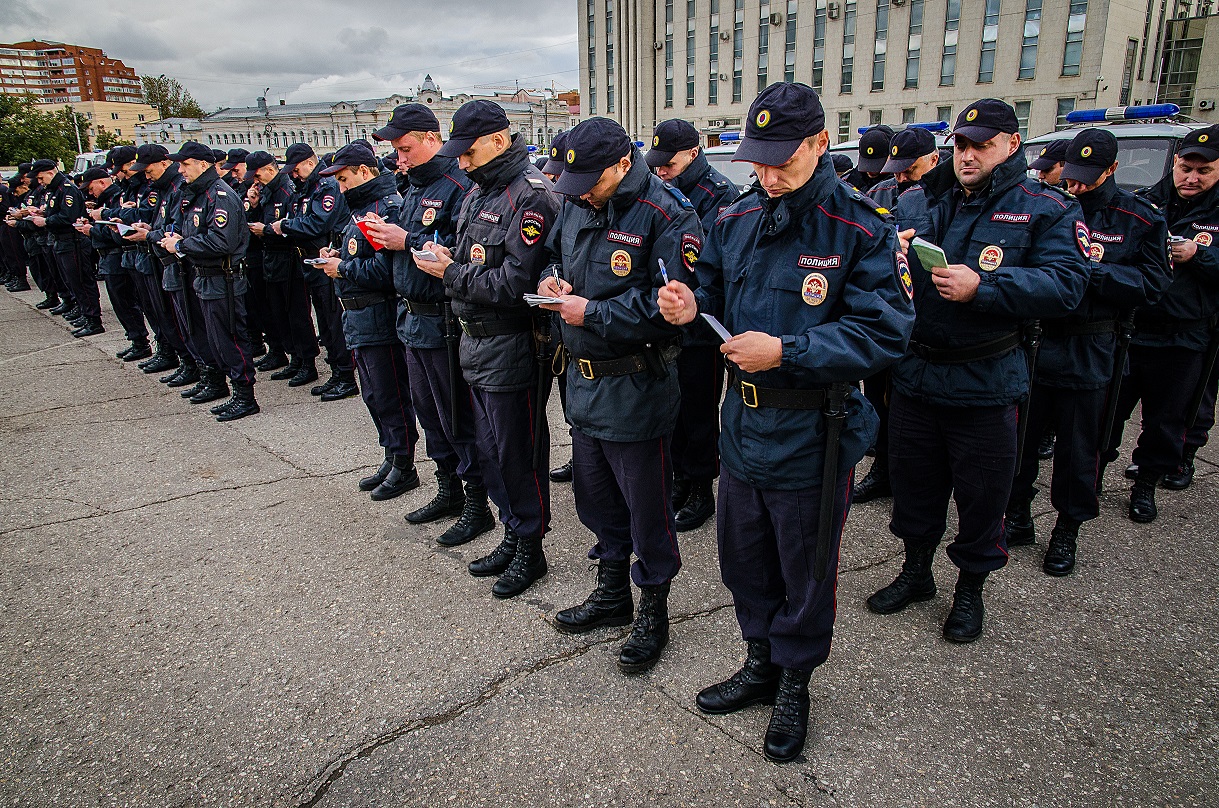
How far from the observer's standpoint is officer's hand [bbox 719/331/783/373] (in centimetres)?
207

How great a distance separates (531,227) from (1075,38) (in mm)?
46039

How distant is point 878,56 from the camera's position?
4575 cm

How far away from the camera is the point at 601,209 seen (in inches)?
108

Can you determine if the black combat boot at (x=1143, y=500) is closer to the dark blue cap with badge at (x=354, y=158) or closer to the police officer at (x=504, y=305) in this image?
the police officer at (x=504, y=305)

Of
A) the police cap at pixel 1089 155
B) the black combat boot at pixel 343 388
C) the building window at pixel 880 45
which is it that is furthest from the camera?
the building window at pixel 880 45

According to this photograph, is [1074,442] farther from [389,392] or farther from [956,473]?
[389,392]

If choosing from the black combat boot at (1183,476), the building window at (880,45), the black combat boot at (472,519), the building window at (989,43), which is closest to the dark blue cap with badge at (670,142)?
the black combat boot at (472,519)

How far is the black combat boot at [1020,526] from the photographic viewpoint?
12.2 feet

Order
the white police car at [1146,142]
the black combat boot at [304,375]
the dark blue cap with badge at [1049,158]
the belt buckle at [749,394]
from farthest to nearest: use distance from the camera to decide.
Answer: the white police car at [1146,142] < the black combat boot at [304,375] < the dark blue cap with badge at [1049,158] < the belt buckle at [749,394]

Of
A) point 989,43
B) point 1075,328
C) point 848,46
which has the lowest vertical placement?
point 1075,328

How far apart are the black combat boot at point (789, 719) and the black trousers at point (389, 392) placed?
2874 mm

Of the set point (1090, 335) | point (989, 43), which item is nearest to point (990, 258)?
point (1090, 335)

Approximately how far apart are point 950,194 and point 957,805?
227 centimetres

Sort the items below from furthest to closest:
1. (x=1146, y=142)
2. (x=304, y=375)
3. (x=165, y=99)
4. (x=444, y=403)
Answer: (x=165, y=99) → (x=1146, y=142) → (x=304, y=375) → (x=444, y=403)
